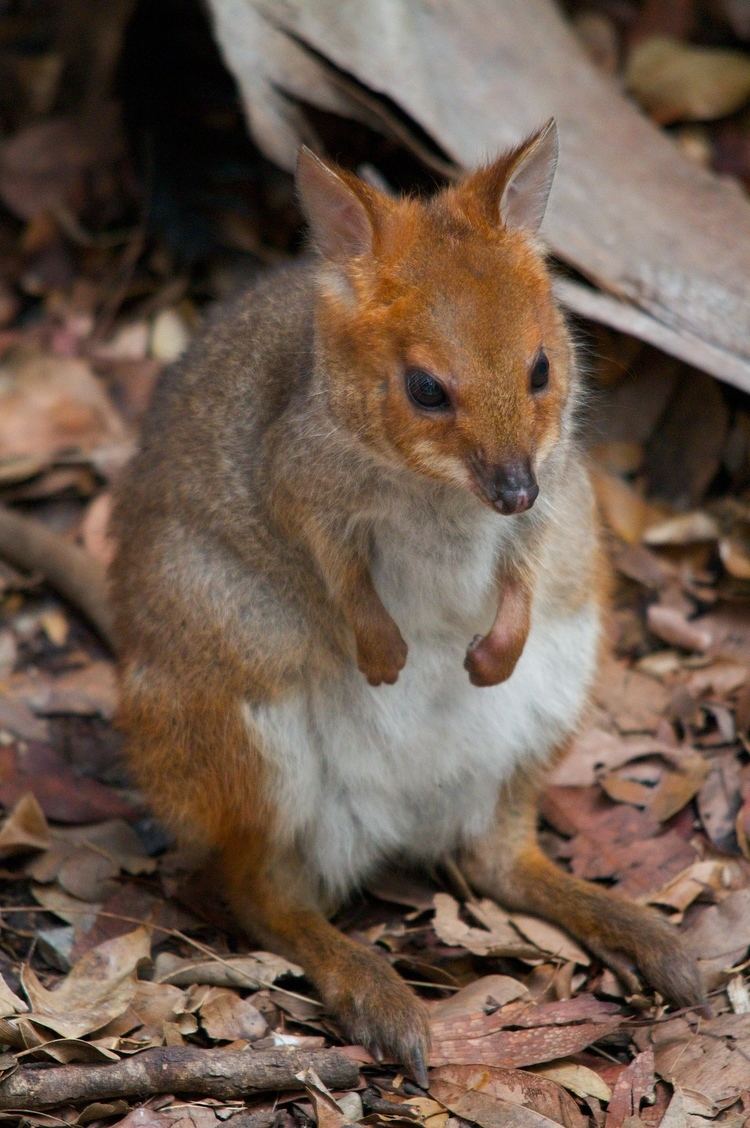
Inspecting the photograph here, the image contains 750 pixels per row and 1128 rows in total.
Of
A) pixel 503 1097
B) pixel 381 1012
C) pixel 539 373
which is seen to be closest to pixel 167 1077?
pixel 381 1012

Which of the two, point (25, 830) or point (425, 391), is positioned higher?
point (425, 391)

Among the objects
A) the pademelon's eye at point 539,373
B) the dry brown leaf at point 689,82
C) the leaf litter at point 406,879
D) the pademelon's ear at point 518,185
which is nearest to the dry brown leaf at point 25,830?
the leaf litter at point 406,879

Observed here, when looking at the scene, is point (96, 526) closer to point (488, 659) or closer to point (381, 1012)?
point (488, 659)

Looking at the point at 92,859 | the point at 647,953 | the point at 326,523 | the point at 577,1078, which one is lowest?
the point at 92,859

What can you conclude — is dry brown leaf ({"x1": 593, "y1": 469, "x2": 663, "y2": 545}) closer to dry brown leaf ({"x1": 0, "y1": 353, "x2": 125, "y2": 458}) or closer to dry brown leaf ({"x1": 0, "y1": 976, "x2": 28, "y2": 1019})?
dry brown leaf ({"x1": 0, "y1": 353, "x2": 125, "y2": 458})

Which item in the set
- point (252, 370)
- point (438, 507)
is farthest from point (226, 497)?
point (438, 507)

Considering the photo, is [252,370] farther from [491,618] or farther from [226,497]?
[491,618]

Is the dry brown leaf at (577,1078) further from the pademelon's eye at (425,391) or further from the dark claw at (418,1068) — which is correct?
the pademelon's eye at (425,391)

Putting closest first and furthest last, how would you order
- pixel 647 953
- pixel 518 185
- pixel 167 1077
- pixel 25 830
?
1. pixel 167 1077
2. pixel 518 185
3. pixel 647 953
4. pixel 25 830
